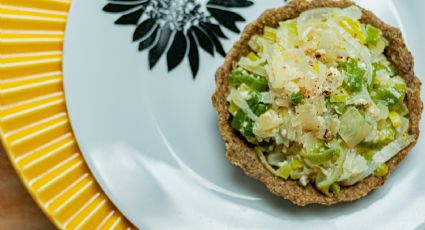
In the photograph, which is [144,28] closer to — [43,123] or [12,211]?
[43,123]

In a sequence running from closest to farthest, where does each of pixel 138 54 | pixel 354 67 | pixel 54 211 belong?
1. pixel 354 67
2. pixel 54 211
3. pixel 138 54

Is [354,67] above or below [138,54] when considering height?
above

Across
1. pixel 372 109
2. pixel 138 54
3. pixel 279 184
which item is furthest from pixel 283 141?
pixel 138 54

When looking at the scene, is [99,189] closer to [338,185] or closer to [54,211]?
[54,211]

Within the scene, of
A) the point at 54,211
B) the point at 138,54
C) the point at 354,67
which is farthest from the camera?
the point at 138,54

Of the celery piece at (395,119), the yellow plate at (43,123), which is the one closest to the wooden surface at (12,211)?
the yellow plate at (43,123)

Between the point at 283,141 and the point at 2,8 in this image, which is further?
the point at 2,8
